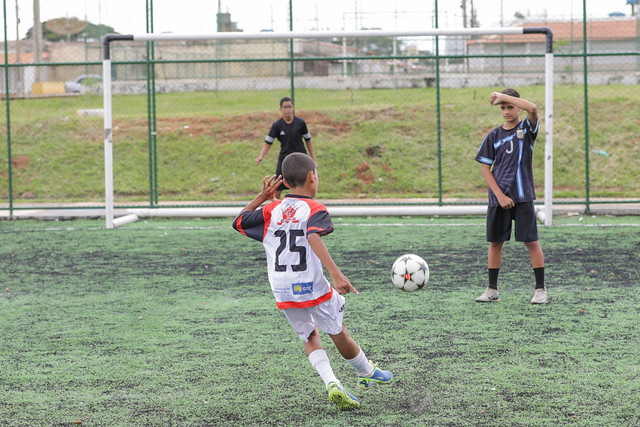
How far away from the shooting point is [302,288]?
3.64m

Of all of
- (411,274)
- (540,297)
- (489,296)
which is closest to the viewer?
(411,274)

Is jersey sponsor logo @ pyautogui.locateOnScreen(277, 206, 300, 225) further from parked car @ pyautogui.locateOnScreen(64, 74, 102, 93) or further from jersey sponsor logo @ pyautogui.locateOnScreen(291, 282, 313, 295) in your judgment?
parked car @ pyautogui.locateOnScreen(64, 74, 102, 93)

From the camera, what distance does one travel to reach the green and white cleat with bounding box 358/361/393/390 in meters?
3.89

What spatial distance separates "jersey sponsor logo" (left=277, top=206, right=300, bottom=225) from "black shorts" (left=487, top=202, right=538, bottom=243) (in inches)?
114

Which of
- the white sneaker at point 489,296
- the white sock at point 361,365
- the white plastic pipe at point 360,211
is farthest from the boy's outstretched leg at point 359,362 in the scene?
the white plastic pipe at point 360,211

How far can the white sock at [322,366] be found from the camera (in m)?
3.68

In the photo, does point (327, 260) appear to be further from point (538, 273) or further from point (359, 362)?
point (538, 273)

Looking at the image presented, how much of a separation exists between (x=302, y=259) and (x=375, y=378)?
791mm

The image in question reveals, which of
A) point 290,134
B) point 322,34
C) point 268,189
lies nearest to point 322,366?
point 268,189

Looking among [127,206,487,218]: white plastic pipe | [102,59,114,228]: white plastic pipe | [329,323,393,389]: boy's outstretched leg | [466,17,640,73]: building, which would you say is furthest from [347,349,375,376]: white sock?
[466,17,640,73]: building

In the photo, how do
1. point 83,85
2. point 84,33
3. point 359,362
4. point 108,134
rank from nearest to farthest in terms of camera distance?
1. point 359,362
2. point 108,134
3. point 84,33
4. point 83,85

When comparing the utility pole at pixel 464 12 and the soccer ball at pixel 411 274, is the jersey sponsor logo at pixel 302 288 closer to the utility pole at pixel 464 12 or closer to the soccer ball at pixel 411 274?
the soccer ball at pixel 411 274

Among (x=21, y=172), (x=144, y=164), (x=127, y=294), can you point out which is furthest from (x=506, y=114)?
(x=21, y=172)

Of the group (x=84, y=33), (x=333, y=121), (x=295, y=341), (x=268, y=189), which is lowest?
(x=295, y=341)
